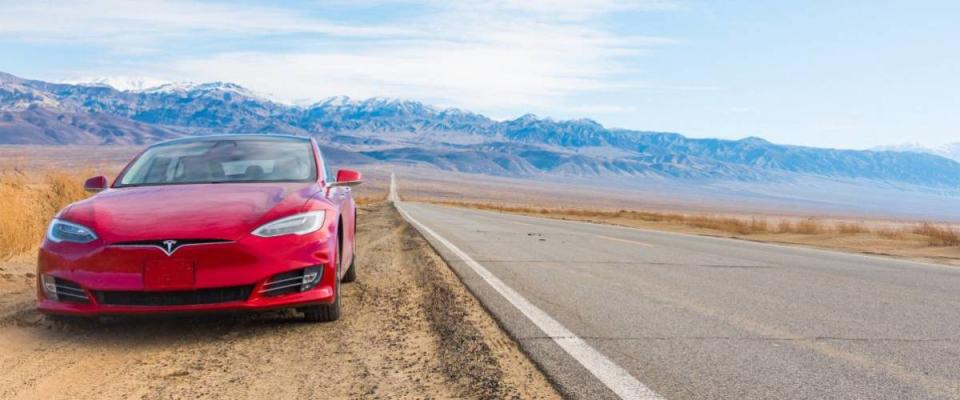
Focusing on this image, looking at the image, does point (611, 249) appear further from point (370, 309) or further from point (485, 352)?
point (485, 352)

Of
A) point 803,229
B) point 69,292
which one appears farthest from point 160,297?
point 803,229

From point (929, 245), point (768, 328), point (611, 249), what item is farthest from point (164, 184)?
point (929, 245)

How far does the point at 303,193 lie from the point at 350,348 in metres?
1.36

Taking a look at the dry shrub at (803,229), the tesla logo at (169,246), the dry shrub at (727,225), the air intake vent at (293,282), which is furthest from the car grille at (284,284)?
the dry shrub at (727,225)

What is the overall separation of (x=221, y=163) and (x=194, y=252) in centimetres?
195

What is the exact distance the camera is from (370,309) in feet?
17.3

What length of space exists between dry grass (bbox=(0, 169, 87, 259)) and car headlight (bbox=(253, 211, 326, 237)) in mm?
5260

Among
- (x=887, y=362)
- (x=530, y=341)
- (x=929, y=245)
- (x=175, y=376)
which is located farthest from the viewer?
(x=929, y=245)

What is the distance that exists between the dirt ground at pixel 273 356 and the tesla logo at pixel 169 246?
561 millimetres

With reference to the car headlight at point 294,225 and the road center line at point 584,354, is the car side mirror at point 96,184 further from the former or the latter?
the road center line at point 584,354

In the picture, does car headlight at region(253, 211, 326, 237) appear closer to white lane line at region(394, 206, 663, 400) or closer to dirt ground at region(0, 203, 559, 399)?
dirt ground at region(0, 203, 559, 399)

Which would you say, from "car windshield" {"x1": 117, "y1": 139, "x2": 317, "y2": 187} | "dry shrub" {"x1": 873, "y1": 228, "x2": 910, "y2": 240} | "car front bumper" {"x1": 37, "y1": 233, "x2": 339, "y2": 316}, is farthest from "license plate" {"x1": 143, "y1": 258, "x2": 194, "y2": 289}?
"dry shrub" {"x1": 873, "y1": 228, "x2": 910, "y2": 240}

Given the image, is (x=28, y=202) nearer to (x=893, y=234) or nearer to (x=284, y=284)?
(x=284, y=284)

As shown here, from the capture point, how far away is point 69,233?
4246 millimetres
